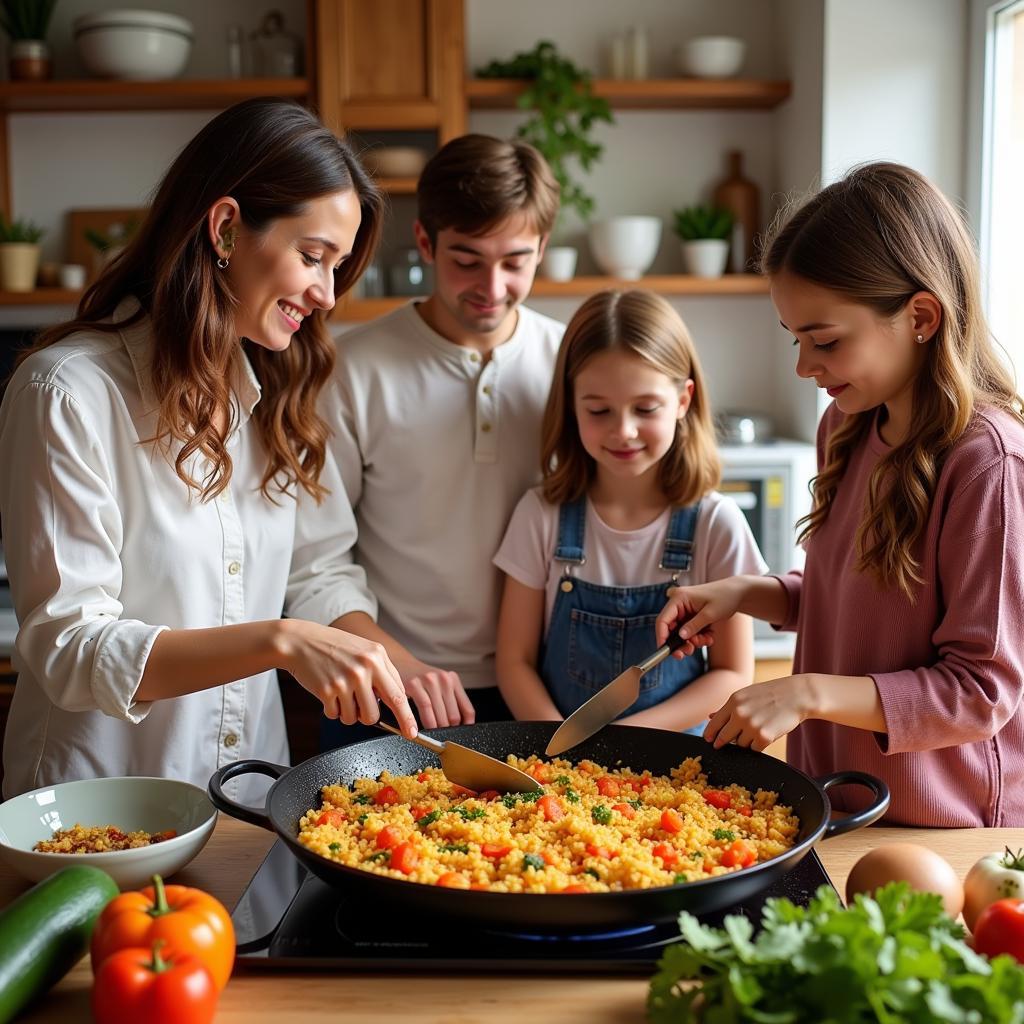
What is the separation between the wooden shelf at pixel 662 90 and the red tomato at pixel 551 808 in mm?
2771

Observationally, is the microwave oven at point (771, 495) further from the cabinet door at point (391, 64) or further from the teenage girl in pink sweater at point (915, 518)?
the teenage girl in pink sweater at point (915, 518)

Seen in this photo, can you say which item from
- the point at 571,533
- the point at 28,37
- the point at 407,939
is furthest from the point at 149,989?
the point at 28,37

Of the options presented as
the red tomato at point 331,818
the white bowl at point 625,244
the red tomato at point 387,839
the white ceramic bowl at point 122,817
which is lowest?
the red tomato at point 331,818

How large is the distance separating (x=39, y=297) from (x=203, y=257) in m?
2.35

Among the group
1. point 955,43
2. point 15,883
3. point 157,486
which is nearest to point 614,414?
point 157,486

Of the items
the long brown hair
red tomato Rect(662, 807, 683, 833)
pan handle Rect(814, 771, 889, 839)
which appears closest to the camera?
pan handle Rect(814, 771, 889, 839)

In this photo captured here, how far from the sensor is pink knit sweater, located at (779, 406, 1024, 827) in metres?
1.38

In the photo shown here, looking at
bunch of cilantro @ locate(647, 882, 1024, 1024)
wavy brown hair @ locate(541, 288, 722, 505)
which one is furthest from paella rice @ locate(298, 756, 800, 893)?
wavy brown hair @ locate(541, 288, 722, 505)

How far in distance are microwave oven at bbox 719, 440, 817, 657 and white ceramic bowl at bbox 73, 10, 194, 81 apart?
2.11 metres

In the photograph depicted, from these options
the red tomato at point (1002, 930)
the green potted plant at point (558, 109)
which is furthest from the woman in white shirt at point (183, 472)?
the green potted plant at point (558, 109)

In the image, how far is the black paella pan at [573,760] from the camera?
40.9 inches

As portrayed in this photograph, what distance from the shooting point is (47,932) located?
1.02 m

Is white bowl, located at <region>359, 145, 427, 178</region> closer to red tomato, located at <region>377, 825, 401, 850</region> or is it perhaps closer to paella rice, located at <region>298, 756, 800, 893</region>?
paella rice, located at <region>298, 756, 800, 893</region>

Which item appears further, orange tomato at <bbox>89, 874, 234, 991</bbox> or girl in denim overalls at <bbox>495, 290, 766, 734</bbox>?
girl in denim overalls at <bbox>495, 290, 766, 734</bbox>
